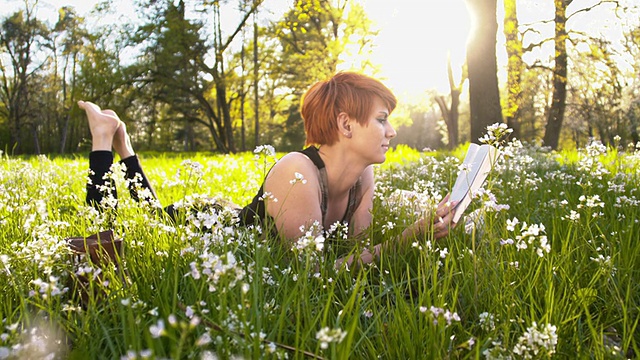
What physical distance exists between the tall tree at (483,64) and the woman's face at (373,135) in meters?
6.95

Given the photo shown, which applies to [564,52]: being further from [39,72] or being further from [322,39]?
[39,72]

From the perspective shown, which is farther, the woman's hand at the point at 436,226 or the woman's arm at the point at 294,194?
the woman's arm at the point at 294,194

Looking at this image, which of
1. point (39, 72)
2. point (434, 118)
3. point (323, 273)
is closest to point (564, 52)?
point (323, 273)

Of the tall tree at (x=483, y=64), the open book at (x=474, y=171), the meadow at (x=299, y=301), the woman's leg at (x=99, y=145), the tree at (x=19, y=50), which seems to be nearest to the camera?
the meadow at (x=299, y=301)

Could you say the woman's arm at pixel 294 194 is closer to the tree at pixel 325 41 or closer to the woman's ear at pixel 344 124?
the woman's ear at pixel 344 124

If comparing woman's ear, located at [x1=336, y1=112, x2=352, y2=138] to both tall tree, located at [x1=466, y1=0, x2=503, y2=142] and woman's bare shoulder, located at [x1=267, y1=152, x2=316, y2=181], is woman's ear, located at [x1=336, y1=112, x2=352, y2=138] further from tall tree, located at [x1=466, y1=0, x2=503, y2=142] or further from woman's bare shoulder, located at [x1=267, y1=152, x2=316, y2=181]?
tall tree, located at [x1=466, y1=0, x2=503, y2=142]

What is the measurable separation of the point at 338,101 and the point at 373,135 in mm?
401

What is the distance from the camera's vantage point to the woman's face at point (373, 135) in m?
3.87

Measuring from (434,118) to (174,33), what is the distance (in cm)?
7196

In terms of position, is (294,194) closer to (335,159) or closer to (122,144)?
(335,159)

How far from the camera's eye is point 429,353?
66.8 inches

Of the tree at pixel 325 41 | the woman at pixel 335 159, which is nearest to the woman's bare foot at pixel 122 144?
the woman at pixel 335 159

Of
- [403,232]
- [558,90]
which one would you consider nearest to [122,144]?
[403,232]

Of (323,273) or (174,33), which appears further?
(174,33)
